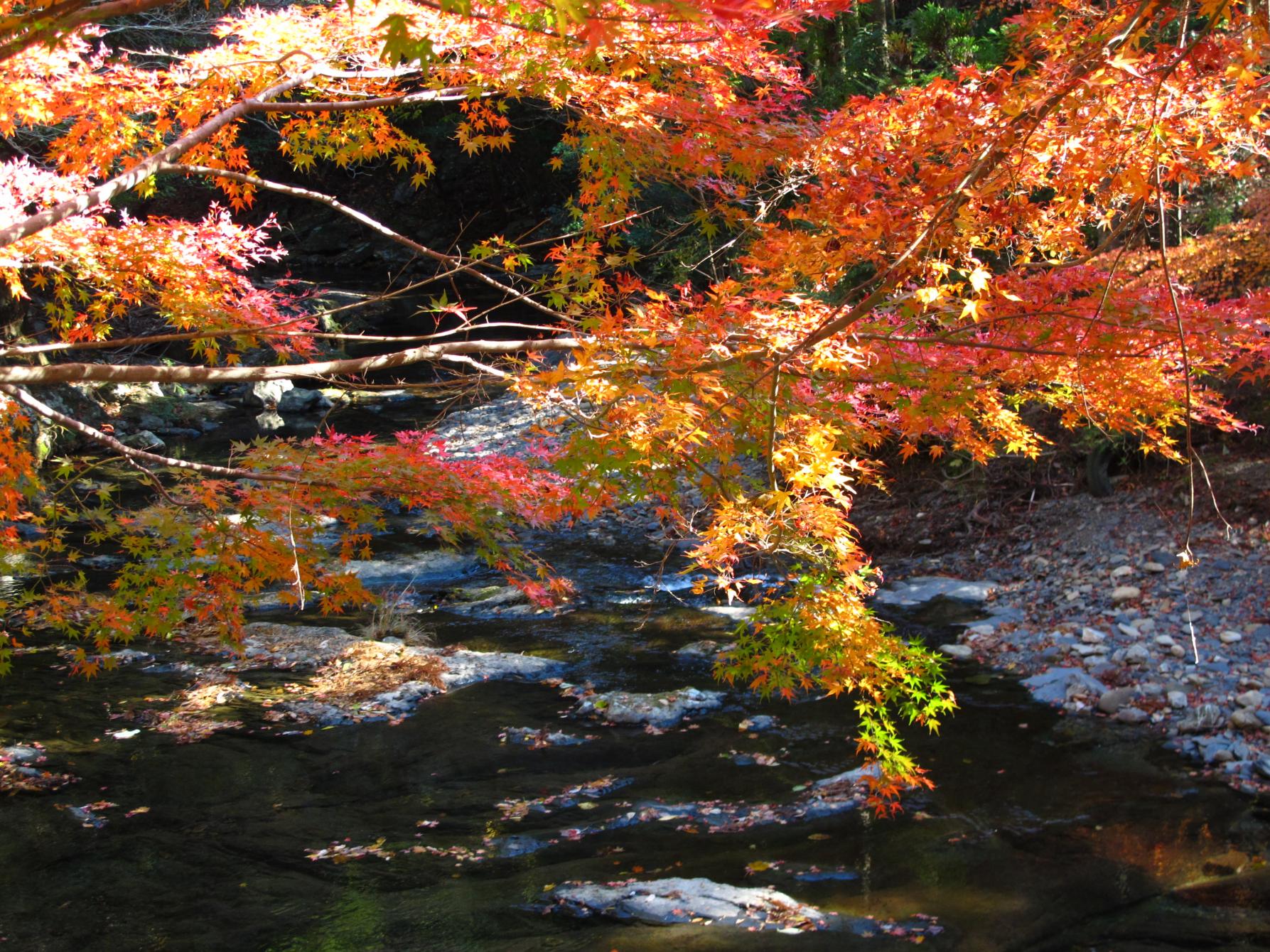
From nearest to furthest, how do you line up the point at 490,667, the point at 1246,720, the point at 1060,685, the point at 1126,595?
the point at 1246,720, the point at 1060,685, the point at 490,667, the point at 1126,595

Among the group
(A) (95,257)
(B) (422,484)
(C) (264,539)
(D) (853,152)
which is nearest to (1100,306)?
(D) (853,152)

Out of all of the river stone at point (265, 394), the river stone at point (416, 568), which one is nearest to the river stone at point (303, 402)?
the river stone at point (265, 394)

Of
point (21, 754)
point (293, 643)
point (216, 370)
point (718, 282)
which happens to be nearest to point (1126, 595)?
point (718, 282)

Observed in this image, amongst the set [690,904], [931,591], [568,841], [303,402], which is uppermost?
[303,402]

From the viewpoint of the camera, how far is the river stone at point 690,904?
4000mm

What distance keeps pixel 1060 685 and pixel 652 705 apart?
2837 mm

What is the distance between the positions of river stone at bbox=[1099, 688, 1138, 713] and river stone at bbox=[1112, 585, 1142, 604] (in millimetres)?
1532

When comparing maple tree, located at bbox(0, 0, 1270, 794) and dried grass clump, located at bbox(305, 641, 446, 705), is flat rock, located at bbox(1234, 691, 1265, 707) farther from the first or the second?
dried grass clump, located at bbox(305, 641, 446, 705)

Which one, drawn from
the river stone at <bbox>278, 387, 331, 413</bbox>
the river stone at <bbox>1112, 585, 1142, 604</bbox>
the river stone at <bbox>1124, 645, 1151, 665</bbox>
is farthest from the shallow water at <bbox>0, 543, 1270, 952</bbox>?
the river stone at <bbox>278, 387, 331, 413</bbox>

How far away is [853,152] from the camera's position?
414 cm

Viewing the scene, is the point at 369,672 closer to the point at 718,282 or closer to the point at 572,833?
the point at 572,833

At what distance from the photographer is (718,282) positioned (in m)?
4.48

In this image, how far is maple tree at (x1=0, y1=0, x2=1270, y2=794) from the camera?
3.22 meters

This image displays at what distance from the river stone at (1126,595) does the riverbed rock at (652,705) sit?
3.39 m
